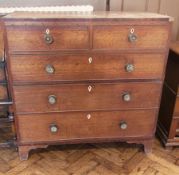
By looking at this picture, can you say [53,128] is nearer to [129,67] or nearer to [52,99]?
[52,99]

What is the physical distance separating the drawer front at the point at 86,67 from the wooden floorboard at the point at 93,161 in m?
0.56

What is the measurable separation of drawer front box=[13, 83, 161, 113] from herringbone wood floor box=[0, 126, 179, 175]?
14.5 inches

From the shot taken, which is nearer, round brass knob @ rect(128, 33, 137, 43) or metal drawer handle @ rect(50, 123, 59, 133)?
round brass knob @ rect(128, 33, 137, 43)

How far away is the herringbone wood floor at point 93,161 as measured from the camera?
1.40 metres

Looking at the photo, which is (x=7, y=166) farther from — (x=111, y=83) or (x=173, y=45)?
→ (x=173, y=45)

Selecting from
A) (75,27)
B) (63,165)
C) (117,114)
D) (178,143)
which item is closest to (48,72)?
(75,27)

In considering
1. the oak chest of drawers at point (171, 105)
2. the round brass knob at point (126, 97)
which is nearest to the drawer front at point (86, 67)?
the round brass knob at point (126, 97)

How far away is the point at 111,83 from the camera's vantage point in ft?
4.23

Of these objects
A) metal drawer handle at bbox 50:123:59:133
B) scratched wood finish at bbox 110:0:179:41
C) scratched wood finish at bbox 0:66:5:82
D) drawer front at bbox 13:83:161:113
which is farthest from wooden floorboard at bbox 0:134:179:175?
scratched wood finish at bbox 110:0:179:41

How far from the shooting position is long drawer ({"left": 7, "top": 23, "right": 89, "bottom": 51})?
1.12 m

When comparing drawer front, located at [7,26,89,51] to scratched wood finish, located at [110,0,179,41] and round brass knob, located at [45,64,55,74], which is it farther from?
scratched wood finish, located at [110,0,179,41]

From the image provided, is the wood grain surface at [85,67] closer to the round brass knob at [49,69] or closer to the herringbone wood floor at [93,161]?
the round brass knob at [49,69]

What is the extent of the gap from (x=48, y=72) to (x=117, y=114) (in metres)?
0.47

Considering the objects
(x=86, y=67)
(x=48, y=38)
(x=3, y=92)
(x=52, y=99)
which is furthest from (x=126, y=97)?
(x=3, y=92)
